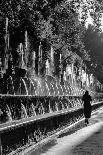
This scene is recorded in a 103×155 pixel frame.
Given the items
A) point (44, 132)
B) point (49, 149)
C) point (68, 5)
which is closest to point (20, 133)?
point (49, 149)

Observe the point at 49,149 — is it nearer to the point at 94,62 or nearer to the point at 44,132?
the point at 44,132

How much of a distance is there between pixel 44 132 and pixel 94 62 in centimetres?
9748

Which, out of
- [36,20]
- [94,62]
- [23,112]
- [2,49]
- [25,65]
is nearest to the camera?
[23,112]

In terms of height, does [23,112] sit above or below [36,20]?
below

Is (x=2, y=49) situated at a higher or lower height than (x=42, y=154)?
higher

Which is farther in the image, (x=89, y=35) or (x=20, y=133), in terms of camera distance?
(x=89, y=35)

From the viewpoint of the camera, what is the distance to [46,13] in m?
34.8

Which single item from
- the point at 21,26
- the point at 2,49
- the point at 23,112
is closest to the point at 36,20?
the point at 21,26

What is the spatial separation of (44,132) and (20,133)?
358 cm

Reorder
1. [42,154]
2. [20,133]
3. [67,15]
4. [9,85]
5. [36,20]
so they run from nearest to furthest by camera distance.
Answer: [42,154] < [20,133] < [9,85] < [36,20] < [67,15]

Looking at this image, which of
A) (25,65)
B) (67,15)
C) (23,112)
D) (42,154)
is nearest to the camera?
(42,154)

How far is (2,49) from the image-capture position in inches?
1228

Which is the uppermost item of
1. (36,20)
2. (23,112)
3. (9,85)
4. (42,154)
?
(36,20)

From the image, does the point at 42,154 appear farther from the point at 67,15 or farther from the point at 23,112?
the point at 67,15
